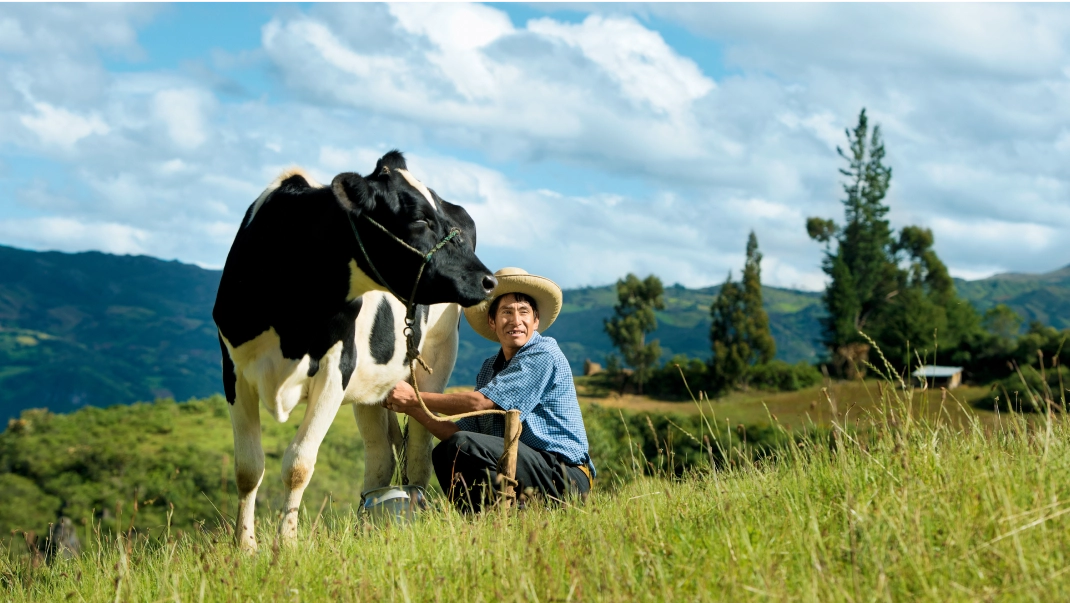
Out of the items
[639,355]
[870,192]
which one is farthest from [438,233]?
[870,192]

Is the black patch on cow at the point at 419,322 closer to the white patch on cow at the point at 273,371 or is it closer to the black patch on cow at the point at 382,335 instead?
the black patch on cow at the point at 382,335

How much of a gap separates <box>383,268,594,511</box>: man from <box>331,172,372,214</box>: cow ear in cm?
127

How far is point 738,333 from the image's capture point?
89.9 meters

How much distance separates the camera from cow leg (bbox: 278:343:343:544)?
6.40 metres

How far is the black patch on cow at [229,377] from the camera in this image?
6.60m

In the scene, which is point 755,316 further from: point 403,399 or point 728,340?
point 403,399

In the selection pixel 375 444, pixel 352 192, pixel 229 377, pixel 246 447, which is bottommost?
pixel 375 444

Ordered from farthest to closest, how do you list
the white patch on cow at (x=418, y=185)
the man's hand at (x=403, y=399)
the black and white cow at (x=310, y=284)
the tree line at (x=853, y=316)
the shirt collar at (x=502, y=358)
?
the tree line at (x=853, y=316) → the man's hand at (x=403, y=399) → the shirt collar at (x=502, y=358) → the white patch on cow at (x=418, y=185) → the black and white cow at (x=310, y=284)

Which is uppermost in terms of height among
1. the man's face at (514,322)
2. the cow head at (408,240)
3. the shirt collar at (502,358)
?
the cow head at (408,240)

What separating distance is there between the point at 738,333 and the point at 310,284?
86.1 metres

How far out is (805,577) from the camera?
3.48m

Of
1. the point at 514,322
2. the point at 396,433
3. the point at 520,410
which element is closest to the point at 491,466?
the point at 520,410

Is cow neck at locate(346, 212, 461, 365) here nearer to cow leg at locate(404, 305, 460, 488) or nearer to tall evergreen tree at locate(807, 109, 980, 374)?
cow leg at locate(404, 305, 460, 488)

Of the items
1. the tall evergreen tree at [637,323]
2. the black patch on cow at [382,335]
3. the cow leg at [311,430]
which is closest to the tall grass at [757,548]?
the cow leg at [311,430]
